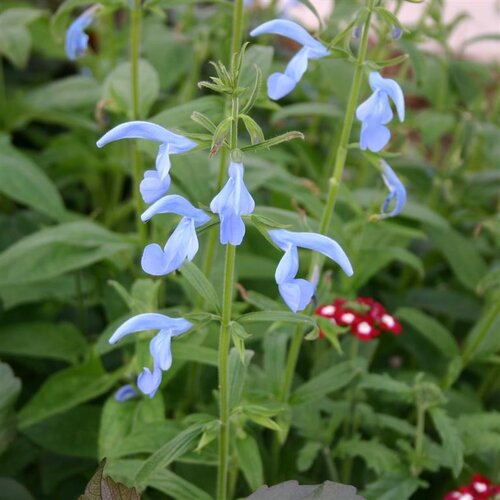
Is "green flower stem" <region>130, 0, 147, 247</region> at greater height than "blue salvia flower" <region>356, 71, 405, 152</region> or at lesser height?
lesser

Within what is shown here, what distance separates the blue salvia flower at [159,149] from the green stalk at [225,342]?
0.07m

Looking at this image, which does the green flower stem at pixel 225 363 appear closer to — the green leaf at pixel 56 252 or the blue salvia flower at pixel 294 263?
the blue salvia flower at pixel 294 263

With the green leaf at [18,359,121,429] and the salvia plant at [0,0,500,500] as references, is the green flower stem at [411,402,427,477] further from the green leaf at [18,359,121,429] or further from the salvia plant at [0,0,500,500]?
the green leaf at [18,359,121,429]

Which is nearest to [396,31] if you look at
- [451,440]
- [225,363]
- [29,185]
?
[225,363]

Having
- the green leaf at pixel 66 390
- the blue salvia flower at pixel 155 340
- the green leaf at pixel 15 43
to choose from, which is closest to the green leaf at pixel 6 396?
the green leaf at pixel 66 390

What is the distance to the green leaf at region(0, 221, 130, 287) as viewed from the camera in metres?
1.56

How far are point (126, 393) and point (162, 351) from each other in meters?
0.50

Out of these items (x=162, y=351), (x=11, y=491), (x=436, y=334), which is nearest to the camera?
(x=162, y=351)

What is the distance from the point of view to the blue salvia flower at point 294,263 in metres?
0.87

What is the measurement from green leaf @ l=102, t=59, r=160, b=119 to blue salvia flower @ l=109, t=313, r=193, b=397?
2.21 ft

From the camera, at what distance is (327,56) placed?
1177 mm

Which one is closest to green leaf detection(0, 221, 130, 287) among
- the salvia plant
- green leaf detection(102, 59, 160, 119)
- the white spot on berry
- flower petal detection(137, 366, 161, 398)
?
the salvia plant

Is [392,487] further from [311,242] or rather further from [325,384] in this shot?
[311,242]

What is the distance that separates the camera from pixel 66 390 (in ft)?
4.98
